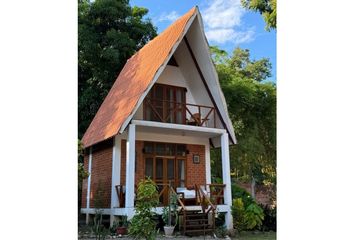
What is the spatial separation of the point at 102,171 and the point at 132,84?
208 cm

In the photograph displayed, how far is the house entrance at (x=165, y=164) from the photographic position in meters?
8.79

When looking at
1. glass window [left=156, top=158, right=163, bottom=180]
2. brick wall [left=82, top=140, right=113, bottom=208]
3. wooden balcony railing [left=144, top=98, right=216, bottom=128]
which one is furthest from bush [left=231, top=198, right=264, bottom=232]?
brick wall [left=82, top=140, right=113, bottom=208]

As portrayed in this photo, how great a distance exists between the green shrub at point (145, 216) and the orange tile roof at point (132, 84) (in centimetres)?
213

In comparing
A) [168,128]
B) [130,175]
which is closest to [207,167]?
[168,128]

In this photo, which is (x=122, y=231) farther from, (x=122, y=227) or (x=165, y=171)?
(x=165, y=171)

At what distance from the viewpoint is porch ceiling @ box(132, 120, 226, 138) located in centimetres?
796

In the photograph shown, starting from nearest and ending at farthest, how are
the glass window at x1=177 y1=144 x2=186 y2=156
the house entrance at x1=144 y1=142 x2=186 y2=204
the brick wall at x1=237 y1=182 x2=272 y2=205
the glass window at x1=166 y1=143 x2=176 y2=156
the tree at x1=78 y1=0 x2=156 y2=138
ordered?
the house entrance at x1=144 y1=142 x2=186 y2=204
the glass window at x1=166 y1=143 x2=176 y2=156
the glass window at x1=177 y1=144 x2=186 y2=156
the tree at x1=78 y1=0 x2=156 y2=138
the brick wall at x1=237 y1=182 x2=272 y2=205

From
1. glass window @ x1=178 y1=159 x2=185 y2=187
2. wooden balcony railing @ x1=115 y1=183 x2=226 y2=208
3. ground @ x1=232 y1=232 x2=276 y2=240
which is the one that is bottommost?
ground @ x1=232 y1=232 x2=276 y2=240

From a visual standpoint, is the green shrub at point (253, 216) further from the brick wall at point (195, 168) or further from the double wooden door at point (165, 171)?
the double wooden door at point (165, 171)

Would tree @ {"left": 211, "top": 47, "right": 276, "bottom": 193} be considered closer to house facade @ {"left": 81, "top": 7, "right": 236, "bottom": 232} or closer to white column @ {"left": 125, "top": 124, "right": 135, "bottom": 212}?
house facade @ {"left": 81, "top": 7, "right": 236, "bottom": 232}

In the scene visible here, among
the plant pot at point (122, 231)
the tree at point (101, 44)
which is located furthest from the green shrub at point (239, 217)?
the tree at point (101, 44)

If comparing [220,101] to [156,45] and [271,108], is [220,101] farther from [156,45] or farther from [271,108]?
[271,108]

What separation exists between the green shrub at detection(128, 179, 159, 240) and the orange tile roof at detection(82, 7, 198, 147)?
213 cm

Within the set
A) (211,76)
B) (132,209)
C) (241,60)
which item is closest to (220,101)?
(211,76)
